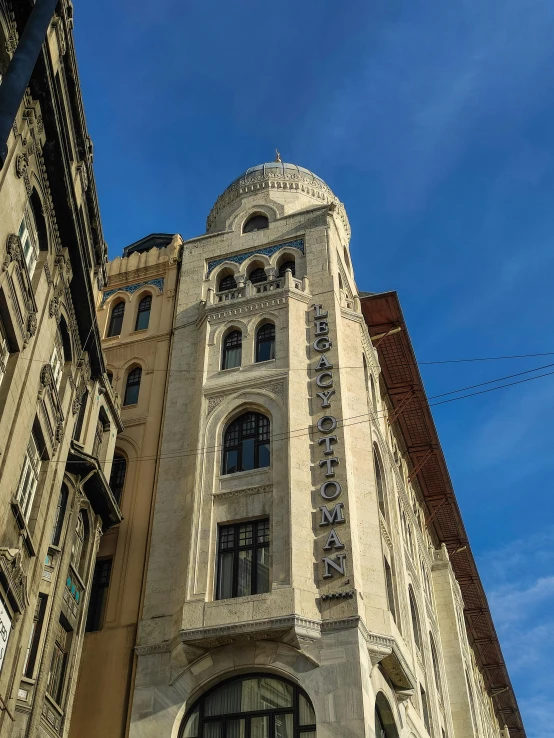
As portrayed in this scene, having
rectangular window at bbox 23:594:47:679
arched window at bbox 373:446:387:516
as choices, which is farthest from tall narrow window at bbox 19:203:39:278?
arched window at bbox 373:446:387:516

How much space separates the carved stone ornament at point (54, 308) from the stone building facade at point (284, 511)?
8.41 m

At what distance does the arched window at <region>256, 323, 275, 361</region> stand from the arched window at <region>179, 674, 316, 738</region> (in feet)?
41.0

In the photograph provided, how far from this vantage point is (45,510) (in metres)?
22.9

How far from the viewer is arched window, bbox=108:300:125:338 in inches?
1511

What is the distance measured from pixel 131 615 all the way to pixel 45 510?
21.9 feet

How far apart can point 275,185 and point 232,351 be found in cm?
1119

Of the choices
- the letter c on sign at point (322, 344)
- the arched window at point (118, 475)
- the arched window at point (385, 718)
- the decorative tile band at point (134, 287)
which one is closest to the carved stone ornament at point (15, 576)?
the arched window at point (118, 475)

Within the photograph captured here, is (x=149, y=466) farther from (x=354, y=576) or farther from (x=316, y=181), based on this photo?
(x=316, y=181)

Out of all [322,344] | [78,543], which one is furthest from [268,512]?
[322,344]

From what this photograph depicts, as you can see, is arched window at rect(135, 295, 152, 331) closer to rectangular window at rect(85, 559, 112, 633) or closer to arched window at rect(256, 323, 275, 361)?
arched window at rect(256, 323, 275, 361)

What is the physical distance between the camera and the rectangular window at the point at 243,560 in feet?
86.6

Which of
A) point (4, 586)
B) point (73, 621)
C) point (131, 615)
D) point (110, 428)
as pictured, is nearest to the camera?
point (4, 586)

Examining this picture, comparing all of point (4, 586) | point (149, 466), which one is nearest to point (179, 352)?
point (149, 466)

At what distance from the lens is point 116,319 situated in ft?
128
